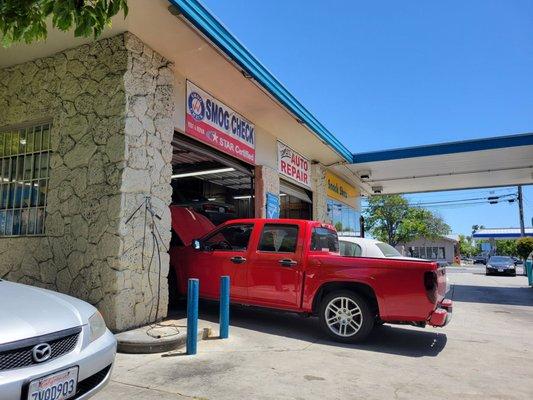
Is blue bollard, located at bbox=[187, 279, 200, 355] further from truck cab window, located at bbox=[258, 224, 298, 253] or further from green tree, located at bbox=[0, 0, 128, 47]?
green tree, located at bbox=[0, 0, 128, 47]

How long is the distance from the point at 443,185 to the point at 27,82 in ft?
57.7

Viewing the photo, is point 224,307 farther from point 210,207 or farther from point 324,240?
point 210,207

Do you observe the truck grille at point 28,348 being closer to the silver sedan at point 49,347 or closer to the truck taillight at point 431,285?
the silver sedan at point 49,347

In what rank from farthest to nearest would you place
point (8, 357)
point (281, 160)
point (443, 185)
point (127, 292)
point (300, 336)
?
point (443, 185) → point (281, 160) → point (300, 336) → point (127, 292) → point (8, 357)

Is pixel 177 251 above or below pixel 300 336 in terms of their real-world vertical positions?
above

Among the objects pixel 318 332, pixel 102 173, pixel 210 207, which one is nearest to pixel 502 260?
pixel 210 207

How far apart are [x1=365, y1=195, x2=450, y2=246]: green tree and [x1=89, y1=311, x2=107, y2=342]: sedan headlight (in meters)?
60.1

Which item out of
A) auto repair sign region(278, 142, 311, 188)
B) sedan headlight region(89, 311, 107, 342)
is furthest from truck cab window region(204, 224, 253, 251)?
auto repair sign region(278, 142, 311, 188)

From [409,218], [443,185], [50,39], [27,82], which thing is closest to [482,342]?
[50,39]

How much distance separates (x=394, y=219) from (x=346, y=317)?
193 ft

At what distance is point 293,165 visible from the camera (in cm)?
1373

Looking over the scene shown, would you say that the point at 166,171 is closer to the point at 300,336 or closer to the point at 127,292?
the point at 127,292

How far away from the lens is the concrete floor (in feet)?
14.5

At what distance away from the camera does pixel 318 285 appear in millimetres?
6809
